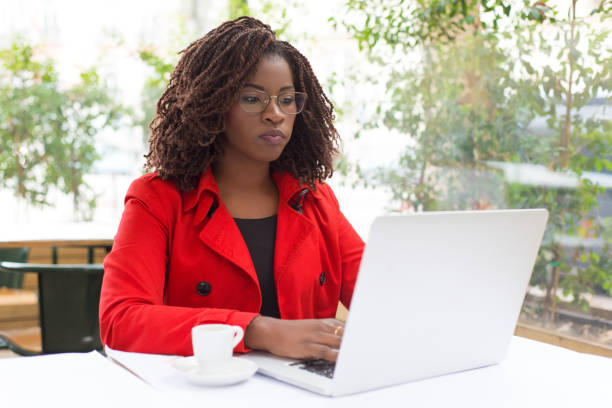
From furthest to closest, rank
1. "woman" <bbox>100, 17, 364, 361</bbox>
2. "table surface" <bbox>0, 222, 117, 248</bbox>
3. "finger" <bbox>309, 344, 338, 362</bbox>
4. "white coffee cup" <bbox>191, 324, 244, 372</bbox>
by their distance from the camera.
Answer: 1. "table surface" <bbox>0, 222, 117, 248</bbox>
2. "woman" <bbox>100, 17, 364, 361</bbox>
3. "finger" <bbox>309, 344, 338, 362</bbox>
4. "white coffee cup" <bbox>191, 324, 244, 372</bbox>

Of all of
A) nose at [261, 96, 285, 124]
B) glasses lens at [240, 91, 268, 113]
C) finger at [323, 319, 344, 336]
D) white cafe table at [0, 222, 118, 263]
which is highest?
glasses lens at [240, 91, 268, 113]

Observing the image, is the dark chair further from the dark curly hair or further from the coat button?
the coat button

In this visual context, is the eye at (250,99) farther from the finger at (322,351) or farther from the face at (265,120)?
the finger at (322,351)

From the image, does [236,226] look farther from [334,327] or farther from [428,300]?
[428,300]

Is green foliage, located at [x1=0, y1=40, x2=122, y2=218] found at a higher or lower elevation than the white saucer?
higher

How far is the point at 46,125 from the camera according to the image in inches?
169

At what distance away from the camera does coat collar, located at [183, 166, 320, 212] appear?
1.49 meters

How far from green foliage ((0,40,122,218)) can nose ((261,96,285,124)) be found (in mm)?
3212

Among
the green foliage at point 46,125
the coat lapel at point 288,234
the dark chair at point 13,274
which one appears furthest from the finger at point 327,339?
the green foliage at point 46,125

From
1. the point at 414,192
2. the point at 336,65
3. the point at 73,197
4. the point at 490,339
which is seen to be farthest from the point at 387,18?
the point at 73,197

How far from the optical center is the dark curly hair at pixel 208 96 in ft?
Answer: 4.89

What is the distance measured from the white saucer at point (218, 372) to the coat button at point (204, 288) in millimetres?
371

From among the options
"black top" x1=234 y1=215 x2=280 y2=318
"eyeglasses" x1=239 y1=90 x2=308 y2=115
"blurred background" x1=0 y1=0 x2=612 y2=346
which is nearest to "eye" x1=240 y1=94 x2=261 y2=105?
"eyeglasses" x1=239 y1=90 x2=308 y2=115

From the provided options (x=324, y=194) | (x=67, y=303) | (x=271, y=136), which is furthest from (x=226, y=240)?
(x=67, y=303)
